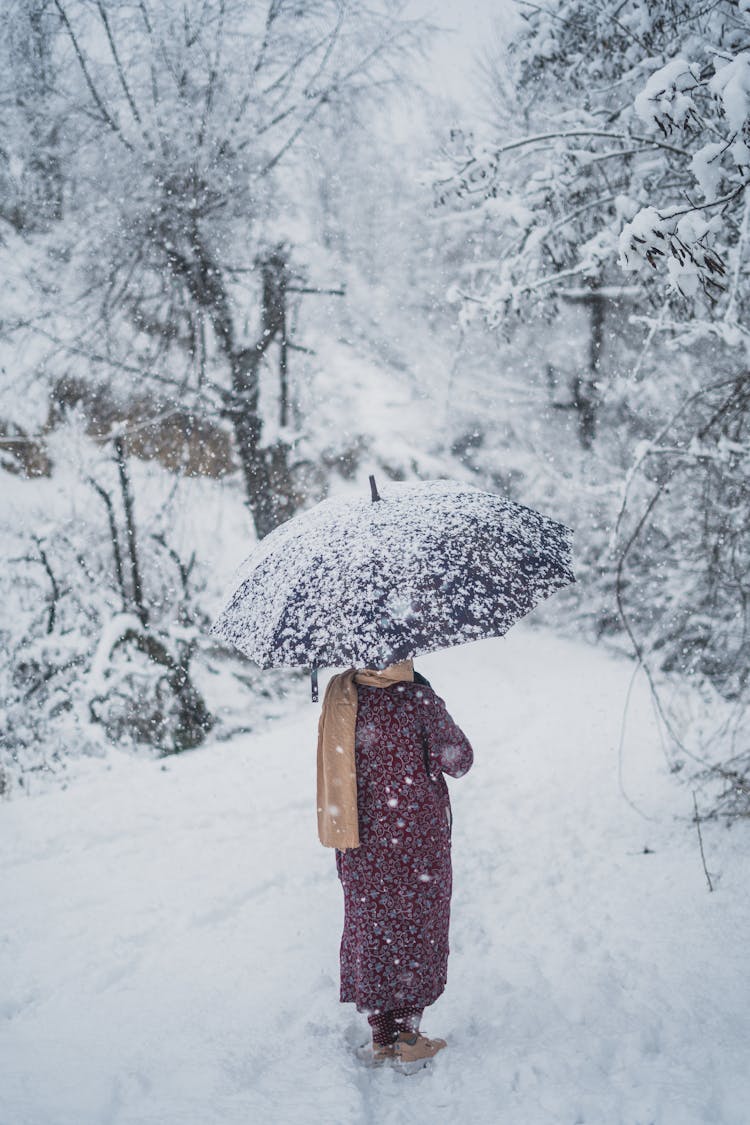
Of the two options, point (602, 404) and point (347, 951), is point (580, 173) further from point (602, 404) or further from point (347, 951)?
point (602, 404)

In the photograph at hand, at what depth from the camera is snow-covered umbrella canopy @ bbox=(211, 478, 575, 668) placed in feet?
6.26

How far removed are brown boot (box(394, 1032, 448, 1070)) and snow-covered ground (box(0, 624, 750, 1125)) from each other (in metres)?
0.05

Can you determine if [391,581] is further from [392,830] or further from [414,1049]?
[414,1049]

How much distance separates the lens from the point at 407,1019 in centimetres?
239

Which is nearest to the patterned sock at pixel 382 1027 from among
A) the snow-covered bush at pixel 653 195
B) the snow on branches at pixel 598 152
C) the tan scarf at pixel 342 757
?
the tan scarf at pixel 342 757

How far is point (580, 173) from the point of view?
428 centimetres

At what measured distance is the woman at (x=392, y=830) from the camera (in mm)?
2271

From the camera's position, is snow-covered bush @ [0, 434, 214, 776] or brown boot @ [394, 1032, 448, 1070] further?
snow-covered bush @ [0, 434, 214, 776]

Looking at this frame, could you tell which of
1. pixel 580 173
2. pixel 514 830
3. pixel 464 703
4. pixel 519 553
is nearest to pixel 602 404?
pixel 464 703

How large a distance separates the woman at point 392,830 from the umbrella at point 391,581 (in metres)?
0.29

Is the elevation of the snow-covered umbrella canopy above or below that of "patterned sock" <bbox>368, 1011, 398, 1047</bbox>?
above

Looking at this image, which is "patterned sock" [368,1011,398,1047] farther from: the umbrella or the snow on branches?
the snow on branches

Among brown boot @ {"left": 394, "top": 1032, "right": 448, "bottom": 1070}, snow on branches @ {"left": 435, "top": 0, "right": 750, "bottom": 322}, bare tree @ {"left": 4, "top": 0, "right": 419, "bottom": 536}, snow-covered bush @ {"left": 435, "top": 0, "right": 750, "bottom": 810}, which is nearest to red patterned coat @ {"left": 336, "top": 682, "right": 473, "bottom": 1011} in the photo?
brown boot @ {"left": 394, "top": 1032, "right": 448, "bottom": 1070}

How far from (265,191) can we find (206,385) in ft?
7.98
